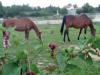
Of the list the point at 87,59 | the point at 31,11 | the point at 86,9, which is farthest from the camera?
the point at 86,9

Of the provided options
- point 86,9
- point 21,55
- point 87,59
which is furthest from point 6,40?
point 86,9

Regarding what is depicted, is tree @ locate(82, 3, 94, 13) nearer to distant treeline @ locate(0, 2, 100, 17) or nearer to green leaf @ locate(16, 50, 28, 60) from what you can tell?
distant treeline @ locate(0, 2, 100, 17)

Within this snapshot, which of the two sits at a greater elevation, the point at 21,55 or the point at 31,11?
the point at 21,55

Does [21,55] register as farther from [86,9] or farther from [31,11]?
[86,9]

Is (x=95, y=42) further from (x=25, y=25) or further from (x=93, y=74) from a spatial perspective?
(x=25, y=25)

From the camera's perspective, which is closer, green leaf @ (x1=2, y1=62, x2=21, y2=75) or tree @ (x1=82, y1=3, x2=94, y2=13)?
green leaf @ (x1=2, y1=62, x2=21, y2=75)

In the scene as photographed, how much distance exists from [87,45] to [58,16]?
40462 millimetres

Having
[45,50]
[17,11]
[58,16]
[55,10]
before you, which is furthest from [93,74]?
[55,10]

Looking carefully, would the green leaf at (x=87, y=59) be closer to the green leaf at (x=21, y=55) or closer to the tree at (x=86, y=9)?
the green leaf at (x=21, y=55)

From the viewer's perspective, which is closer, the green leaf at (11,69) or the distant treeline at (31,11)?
the green leaf at (11,69)

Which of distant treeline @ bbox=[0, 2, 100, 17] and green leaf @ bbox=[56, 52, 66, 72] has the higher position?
green leaf @ bbox=[56, 52, 66, 72]

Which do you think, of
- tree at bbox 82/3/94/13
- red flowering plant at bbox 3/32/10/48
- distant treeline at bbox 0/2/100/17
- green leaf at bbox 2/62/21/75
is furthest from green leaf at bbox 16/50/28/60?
tree at bbox 82/3/94/13

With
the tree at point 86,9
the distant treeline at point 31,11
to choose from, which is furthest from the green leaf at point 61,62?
the tree at point 86,9

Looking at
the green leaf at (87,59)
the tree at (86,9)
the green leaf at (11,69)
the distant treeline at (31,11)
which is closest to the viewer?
the green leaf at (11,69)
